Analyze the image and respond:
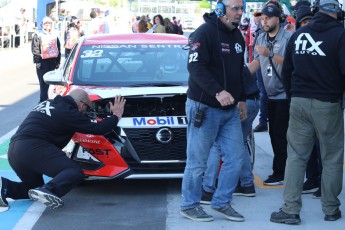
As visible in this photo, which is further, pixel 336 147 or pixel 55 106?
pixel 55 106

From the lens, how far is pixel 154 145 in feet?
22.6

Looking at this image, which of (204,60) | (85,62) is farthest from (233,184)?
(85,62)

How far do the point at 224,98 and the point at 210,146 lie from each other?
0.55m

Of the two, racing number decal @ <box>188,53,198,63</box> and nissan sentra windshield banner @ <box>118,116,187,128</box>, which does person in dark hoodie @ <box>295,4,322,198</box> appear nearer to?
nissan sentra windshield banner @ <box>118,116,187,128</box>

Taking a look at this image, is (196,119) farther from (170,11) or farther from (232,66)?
(170,11)

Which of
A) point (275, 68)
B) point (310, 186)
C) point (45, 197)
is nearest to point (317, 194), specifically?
point (310, 186)

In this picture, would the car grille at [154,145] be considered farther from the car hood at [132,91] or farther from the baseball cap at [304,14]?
the baseball cap at [304,14]

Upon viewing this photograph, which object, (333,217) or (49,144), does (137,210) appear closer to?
(49,144)

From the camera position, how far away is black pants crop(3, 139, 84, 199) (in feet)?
21.6

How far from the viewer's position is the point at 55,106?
6820 millimetres

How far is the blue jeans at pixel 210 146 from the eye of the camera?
19.7 feet

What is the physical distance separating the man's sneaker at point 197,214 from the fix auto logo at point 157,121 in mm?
1006

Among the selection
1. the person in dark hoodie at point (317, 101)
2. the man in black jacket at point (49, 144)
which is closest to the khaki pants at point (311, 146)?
the person in dark hoodie at point (317, 101)

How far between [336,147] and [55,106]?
257cm
